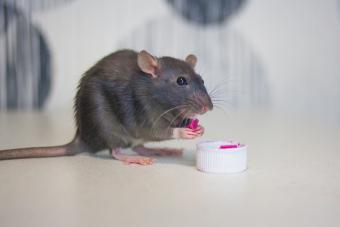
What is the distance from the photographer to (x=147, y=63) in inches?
66.7

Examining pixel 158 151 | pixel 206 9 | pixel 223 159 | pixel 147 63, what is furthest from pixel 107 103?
pixel 206 9

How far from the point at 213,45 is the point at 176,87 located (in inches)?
93.0

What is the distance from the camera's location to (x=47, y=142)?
7.10 ft

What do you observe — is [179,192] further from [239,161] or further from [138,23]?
[138,23]

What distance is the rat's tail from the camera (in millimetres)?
1737

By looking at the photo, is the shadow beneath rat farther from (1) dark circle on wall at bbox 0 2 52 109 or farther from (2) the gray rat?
(1) dark circle on wall at bbox 0 2 52 109

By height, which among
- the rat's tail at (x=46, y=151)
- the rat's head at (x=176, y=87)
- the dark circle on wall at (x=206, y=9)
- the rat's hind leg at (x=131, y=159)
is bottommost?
the rat's hind leg at (x=131, y=159)

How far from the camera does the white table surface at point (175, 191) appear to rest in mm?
1095

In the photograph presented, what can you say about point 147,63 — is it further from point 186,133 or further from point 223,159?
point 223,159

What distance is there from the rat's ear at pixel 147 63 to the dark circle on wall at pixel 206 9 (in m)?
2.26

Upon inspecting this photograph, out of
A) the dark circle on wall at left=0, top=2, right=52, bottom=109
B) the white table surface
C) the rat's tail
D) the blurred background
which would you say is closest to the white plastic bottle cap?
the white table surface

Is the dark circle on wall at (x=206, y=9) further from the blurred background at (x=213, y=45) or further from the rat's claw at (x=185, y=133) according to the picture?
the rat's claw at (x=185, y=133)

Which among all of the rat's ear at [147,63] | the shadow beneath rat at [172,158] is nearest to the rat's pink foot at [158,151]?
the shadow beneath rat at [172,158]

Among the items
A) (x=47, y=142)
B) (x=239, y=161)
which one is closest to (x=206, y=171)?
(x=239, y=161)
